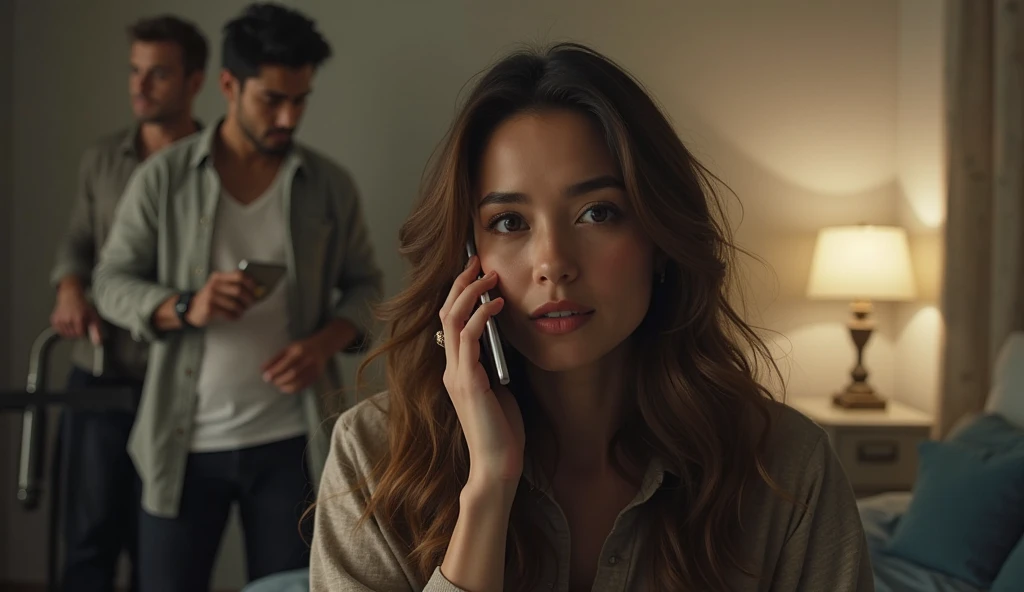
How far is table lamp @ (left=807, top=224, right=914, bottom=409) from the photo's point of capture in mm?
3539

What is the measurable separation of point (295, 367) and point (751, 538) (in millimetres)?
1428

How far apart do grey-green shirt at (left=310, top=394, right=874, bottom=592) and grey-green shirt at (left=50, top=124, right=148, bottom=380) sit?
76.2 inches

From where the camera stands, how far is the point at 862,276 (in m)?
3.57

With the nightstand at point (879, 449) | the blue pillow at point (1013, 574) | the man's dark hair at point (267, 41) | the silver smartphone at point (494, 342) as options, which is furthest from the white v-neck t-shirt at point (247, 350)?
the nightstand at point (879, 449)

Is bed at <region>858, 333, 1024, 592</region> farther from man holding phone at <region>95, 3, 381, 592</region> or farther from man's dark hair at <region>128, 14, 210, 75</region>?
man's dark hair at <region>128, 14, 210, 75</region>

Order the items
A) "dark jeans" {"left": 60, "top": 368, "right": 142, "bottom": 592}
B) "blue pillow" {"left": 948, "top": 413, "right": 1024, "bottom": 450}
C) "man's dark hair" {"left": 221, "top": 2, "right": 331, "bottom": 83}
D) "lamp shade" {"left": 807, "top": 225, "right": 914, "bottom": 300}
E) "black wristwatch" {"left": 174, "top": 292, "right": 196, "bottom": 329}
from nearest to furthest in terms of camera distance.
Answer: "blue pillow" {"left": 948, "top": 413, "right": 1024, "bottom": 450}, "black wristwatch" {"left": 174, "top": 292, "right": 196, "bottom": 329}, "man's dark hair" {"left": 221, "top": 2, "right": 331, "bottom": 83}, "dark jeans" {"left": 60, "top": 368, "right": 142, "bottom": 592}, "lamp shade" {"left": 807, "top": 225, "right": 914, "bottom": 300}

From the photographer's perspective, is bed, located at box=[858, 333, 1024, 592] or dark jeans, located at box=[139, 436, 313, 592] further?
dark jeans, located at box=[139, 436, 313, 592]

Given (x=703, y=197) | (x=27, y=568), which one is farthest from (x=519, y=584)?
(x=27, y=568)

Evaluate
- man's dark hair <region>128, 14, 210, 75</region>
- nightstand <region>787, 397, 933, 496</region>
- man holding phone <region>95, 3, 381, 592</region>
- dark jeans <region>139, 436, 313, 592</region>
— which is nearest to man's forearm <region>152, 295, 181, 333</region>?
man holding phone <region>95, 3, 381, 592</region>

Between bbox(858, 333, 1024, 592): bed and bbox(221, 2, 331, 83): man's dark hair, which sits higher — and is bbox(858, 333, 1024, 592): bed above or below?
below

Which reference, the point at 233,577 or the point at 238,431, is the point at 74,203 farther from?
the point at 238,431

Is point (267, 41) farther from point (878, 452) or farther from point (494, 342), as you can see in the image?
point (878, 452)

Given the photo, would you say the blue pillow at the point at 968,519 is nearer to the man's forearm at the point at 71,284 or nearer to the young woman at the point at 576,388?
the young woman at the point at 576,388

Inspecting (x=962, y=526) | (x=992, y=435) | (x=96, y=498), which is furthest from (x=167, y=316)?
(x=992, y=435)
